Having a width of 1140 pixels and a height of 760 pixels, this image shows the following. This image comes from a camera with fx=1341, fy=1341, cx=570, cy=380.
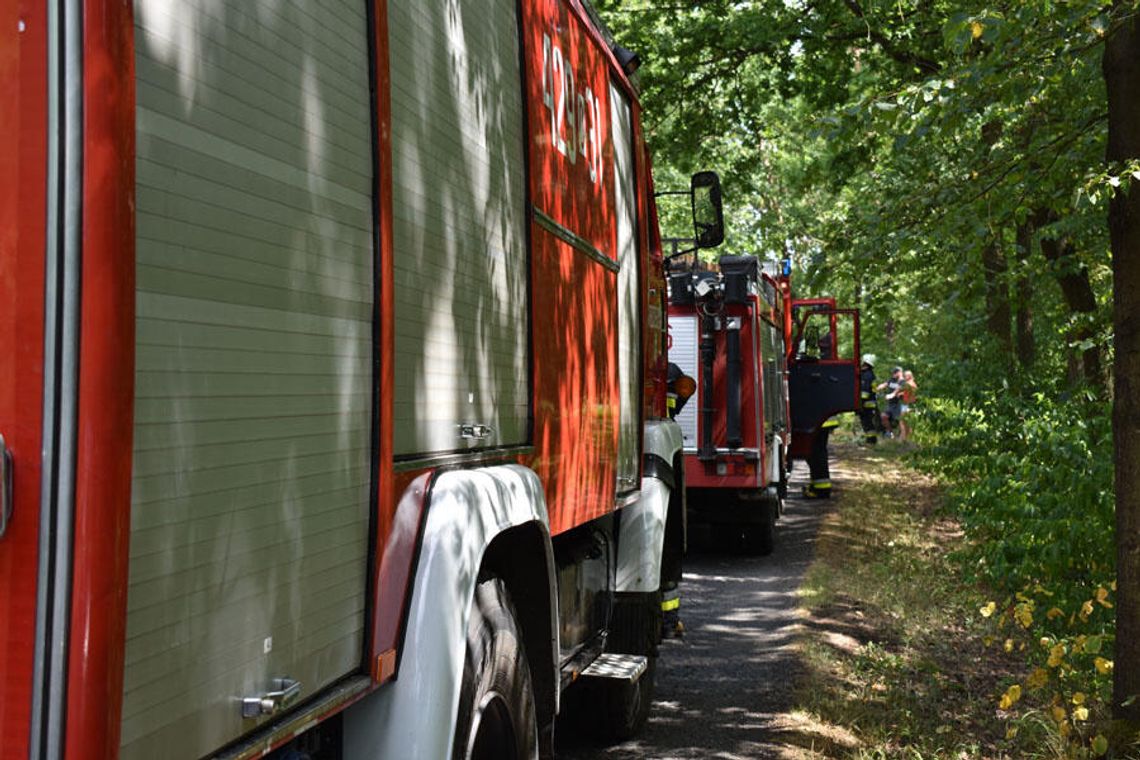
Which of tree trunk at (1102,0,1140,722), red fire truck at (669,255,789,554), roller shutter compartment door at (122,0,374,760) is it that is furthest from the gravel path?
roller shutter compartment door at (122,0,374,760)

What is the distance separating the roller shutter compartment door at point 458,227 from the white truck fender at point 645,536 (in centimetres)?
221

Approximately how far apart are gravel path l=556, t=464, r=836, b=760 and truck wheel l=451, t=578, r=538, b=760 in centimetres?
286

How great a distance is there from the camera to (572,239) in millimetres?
4773

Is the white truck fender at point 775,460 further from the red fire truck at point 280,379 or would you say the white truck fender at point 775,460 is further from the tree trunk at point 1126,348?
the red fire truck at point 280,379

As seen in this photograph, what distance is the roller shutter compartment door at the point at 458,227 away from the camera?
306 cm

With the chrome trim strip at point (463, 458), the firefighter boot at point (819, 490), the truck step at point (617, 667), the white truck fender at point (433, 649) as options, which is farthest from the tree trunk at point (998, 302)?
the white truck fender at point (433, 649)

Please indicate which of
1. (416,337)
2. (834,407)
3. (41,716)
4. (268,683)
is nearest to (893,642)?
(416,337)

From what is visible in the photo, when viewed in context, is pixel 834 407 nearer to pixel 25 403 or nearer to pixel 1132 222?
pixel 1132 222

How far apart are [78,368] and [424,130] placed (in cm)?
159

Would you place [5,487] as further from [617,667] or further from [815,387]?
[815,387]

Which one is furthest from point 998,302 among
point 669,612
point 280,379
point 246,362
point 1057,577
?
point 246,362

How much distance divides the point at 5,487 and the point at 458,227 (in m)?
1.86

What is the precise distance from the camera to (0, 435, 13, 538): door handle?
1.72m

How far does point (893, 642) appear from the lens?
8750 mm
